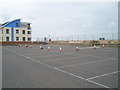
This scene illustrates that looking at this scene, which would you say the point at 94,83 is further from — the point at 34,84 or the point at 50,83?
the point at 34,84

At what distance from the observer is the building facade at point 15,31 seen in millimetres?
44869

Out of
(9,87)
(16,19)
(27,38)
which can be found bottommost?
(9,87)

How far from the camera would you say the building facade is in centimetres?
4487

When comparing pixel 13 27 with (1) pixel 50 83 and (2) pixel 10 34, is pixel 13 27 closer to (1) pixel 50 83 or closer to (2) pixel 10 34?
(2) pixel 10 34

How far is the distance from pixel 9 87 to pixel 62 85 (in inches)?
72.1

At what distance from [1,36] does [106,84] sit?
47.7 m

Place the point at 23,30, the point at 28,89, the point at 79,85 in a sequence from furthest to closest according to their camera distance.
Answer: the point at 23,30 < the point at 79,85 < the point at 28,89

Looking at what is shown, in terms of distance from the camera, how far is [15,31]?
46.8 metres

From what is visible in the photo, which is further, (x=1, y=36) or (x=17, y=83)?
(x=1, y=36)

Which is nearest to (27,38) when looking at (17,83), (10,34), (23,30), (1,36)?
(23,30)

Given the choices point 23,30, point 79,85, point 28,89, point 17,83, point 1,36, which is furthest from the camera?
point 23,30

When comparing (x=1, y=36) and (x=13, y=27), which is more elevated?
(x=13, y=27)

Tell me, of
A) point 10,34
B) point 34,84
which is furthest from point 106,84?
point 10,34

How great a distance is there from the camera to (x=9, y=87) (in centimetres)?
388
